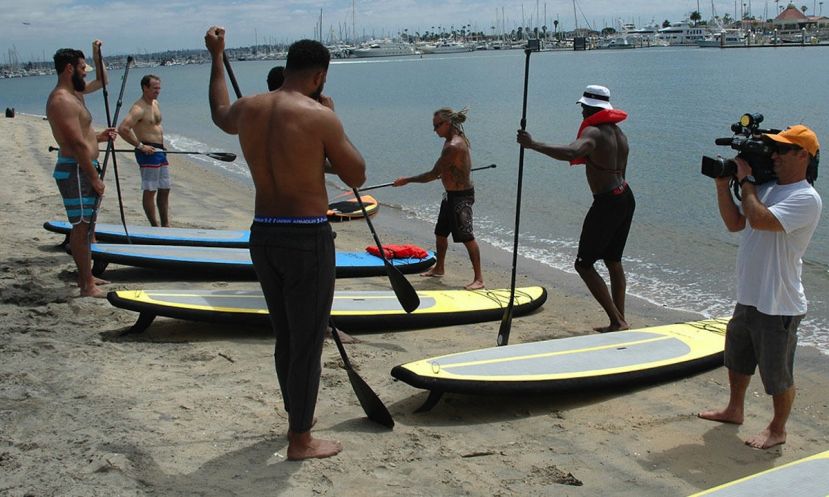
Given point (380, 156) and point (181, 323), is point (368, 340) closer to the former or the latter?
point (181, 323)

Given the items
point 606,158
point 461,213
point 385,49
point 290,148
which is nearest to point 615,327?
point 606,158

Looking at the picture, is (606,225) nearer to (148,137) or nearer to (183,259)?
(183,259)

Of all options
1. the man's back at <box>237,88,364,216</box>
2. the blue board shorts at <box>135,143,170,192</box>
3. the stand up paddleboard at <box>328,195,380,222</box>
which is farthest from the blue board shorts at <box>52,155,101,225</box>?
the stand up paddleboard at <box>328,195,380,222</box>

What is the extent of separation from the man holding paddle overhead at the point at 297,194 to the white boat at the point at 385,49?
17596 cm

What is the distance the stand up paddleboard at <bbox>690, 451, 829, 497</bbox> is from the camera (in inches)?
149

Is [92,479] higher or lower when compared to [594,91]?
lower

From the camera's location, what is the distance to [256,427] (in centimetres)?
478

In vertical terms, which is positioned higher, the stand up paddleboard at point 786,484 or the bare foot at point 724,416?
the stand up paddleboard at point 786,484

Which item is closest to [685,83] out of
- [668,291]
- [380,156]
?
[380,156]

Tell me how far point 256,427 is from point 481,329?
3.13m

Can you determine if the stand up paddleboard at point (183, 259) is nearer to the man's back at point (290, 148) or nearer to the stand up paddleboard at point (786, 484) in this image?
the man's back at point (290, 148)

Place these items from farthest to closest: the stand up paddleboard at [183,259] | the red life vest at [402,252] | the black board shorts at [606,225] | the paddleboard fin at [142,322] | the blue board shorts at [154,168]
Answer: the blue board shorts at [154,168]
the red life vest at [402,252]
the stand up paddleboard at [183,259]
the black board shorts at [606,225]
the paddleboard fin at [142,322]

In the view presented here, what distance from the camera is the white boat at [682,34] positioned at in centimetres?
14625

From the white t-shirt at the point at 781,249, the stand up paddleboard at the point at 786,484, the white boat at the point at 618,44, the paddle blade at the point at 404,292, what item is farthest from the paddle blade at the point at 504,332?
the white boat at the point at 618,44
